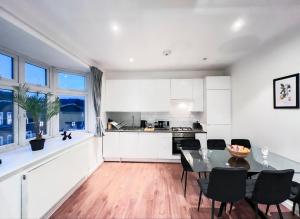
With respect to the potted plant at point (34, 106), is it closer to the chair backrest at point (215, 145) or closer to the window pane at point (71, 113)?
the window pane at point (71, 113)

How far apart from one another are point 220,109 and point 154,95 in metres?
1.71

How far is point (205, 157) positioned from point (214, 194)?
0.70 meters

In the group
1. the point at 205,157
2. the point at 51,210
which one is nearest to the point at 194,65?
the point at 205,157

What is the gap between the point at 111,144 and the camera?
4.45 metres

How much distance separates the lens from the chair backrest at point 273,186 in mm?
1730

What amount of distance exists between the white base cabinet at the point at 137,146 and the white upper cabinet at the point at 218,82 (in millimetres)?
1602

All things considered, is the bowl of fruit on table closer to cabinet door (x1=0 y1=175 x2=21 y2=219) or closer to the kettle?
the kettle

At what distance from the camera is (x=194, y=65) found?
429 cm

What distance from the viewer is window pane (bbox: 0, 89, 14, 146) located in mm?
2375

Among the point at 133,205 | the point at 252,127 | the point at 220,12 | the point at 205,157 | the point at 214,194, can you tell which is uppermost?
the point at 220,12

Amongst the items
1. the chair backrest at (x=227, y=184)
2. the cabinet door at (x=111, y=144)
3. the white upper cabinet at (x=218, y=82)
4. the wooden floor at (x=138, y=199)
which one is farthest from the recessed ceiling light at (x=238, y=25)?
the cabinet door at (x=111, y=144)

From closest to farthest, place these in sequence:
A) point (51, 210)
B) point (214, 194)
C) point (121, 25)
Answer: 1. point (214, 194)
2. point (121, 25)
3. point (51, 210)

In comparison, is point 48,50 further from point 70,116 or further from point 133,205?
point 133,205

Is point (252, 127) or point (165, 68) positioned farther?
point (165, 68)
